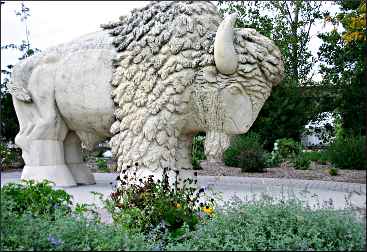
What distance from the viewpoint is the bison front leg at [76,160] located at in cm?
677

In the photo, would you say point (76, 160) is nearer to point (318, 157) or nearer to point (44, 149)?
point (44, 149)

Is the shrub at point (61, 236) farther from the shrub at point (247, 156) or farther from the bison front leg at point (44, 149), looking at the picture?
the shrub at point (247, 156)

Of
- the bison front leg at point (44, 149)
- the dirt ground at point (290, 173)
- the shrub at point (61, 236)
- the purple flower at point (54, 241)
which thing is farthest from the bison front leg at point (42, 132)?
the dirt ground at point (290, 173)

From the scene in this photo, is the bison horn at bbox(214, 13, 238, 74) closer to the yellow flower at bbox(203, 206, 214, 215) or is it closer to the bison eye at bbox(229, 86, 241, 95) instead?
the bison eye at bbox(229, 86, 241, 95)

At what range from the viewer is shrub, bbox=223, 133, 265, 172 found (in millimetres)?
12117

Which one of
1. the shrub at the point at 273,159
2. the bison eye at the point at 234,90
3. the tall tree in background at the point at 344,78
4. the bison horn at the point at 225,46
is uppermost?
the tall tree in background at the point at 344,78

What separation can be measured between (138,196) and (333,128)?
1349 centimetres

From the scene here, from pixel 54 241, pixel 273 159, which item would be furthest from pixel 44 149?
pixel 273 159

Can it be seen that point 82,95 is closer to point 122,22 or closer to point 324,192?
point 122,22

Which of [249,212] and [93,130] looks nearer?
[249,212]

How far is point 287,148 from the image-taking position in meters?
15.6

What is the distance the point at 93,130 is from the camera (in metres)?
6.11

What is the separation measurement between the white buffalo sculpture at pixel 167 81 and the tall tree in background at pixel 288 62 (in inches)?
314

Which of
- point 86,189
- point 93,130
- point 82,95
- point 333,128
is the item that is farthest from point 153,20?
point 333,128
